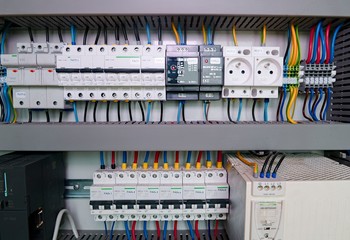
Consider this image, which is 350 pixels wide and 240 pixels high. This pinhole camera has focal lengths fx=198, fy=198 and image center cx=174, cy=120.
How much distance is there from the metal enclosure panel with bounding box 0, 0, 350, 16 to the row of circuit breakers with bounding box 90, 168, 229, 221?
68cm

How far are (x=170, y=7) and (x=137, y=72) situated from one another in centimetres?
28

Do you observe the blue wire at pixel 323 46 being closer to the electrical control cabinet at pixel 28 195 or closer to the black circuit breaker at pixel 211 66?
the black circuit breaker at pixel 211 66

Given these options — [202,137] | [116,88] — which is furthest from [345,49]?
[116,88]

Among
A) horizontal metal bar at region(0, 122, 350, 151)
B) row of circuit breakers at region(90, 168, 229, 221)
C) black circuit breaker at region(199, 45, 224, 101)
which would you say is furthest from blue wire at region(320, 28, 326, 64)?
row of circuit breakers at region(90, 168, 229, 221)

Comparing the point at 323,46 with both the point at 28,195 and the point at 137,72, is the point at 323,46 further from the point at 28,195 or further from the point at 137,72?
the point at 28,195

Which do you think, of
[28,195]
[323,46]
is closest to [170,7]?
[323,46]

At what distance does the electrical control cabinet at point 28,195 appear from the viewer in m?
0.76

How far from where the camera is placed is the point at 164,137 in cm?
78

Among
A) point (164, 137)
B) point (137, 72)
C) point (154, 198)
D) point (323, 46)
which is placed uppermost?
point (323, 46)

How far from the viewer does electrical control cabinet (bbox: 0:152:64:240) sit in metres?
0.76

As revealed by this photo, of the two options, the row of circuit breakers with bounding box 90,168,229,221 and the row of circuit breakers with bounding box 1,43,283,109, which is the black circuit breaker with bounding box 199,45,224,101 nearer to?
the row of circuit breakers with bounding box 1,43,283,109

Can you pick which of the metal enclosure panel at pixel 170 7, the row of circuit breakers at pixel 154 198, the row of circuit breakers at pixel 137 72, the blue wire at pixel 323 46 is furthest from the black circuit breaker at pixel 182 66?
the blue wire at pixel 323 46

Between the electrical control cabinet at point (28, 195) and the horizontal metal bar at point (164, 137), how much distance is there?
0.31ft

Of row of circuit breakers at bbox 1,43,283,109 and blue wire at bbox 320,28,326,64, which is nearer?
row of circuit breakers at bbox 1,43,283,109
